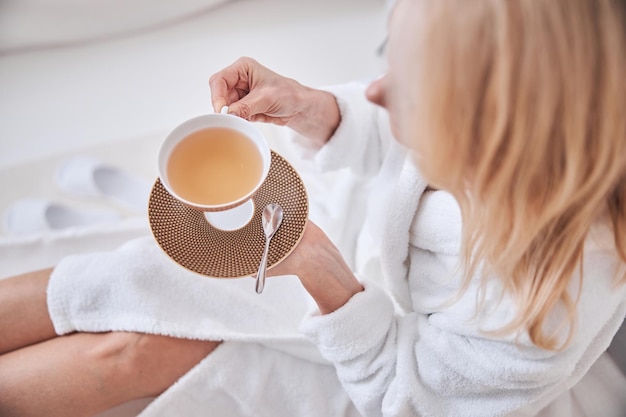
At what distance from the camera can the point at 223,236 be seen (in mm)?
773

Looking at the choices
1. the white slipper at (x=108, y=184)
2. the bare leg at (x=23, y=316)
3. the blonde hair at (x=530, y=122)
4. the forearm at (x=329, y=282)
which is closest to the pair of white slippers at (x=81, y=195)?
the white slipper at (x=108, y=184)

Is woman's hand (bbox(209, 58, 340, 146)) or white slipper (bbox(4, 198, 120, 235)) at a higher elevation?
woman's hand (bbox(209, 58, 340, 146))

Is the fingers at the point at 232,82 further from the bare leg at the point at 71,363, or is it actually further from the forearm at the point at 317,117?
the bare leg at the point at 71,363

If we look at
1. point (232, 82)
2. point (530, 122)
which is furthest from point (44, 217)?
point (530, 122)

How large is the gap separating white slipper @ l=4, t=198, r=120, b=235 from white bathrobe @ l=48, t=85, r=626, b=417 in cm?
34

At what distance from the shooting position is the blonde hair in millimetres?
465

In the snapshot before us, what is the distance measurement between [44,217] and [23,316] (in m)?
0.35

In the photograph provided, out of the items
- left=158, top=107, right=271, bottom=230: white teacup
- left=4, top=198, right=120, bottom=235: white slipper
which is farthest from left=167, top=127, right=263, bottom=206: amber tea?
left=4, top=198, right=120, bottom=235: white slipper

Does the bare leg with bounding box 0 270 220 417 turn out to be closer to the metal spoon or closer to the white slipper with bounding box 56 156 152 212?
the metal spoon

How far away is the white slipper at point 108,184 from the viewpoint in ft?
3.98

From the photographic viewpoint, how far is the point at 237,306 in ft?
2.87

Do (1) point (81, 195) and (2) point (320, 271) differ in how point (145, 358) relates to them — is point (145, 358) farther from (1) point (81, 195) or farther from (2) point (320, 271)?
(1) point (81, 195)

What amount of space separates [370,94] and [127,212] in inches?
27.3

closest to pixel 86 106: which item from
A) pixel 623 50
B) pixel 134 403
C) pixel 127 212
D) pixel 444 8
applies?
pixel 127 212
